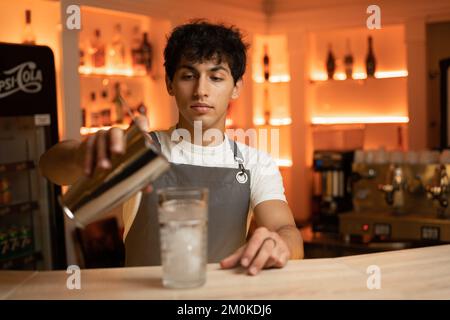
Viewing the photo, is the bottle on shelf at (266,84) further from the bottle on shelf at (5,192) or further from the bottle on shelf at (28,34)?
the bottle on shelf at (5,192)

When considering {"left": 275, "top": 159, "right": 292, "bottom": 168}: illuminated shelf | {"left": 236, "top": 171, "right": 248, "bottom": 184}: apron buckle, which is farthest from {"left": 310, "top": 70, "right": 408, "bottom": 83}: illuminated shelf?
{"left": 236, "top": 171, "right": 248, "bottom": 184}: apron buckle

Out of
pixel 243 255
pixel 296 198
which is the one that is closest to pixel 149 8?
pixel 296 198

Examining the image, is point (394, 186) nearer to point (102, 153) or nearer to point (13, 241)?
point (13, 241)

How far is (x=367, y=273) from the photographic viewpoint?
1146 mm

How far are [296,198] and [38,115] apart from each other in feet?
10.7

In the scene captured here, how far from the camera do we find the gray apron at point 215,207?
1598 mm

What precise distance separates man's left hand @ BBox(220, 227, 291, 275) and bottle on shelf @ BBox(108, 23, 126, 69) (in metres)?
3.75

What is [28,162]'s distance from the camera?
3365 millimetres

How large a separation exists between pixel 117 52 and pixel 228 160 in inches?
123

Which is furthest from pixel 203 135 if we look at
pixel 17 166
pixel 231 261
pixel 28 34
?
pixel 28 34

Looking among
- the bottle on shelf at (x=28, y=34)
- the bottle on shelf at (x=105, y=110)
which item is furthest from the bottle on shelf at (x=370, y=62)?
the bottle on shelf at (x=28, y=34)

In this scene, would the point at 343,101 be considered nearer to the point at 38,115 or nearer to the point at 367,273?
the point at 38,115

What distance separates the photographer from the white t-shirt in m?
1.72

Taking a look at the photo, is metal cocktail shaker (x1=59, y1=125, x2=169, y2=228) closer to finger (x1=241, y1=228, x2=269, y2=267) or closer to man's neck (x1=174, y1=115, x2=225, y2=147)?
finger (x1=241, y1=228, x2=269, y2=267)
